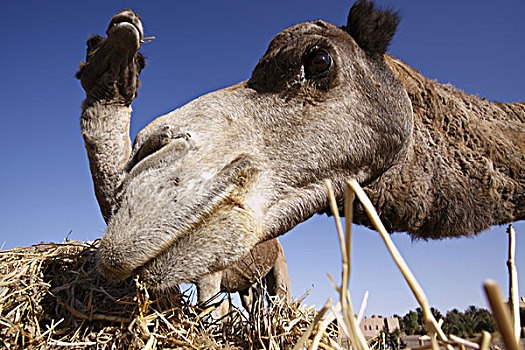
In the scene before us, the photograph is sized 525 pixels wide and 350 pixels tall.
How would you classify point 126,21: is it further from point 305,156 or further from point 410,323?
point 410,323

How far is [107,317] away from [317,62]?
1.38 metres

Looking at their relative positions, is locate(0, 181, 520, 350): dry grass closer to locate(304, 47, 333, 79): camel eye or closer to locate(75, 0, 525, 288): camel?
locate(75, 0, 525, 288): camel

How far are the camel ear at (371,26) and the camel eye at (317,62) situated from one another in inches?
13.0

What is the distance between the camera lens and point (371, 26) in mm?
2041

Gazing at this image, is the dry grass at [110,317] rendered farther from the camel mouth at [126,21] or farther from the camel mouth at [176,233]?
the camel mouth at [126,21]

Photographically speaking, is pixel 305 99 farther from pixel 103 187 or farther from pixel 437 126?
pixel 103 187

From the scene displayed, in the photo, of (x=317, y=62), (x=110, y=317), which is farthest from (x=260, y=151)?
(x=110, y=317)

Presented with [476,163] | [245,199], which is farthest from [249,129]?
[476,163]

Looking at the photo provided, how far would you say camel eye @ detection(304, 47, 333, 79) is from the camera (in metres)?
1.83

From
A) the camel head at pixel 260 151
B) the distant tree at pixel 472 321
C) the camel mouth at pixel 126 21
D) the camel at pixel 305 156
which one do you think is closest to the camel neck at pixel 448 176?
the camel at pixel 305 156

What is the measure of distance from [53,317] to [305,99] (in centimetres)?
136

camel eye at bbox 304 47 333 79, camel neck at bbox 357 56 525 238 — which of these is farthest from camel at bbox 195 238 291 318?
camel eye at bbox 304 47 333 79

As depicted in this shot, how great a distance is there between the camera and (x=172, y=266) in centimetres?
140

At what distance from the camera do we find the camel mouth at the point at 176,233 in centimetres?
134
